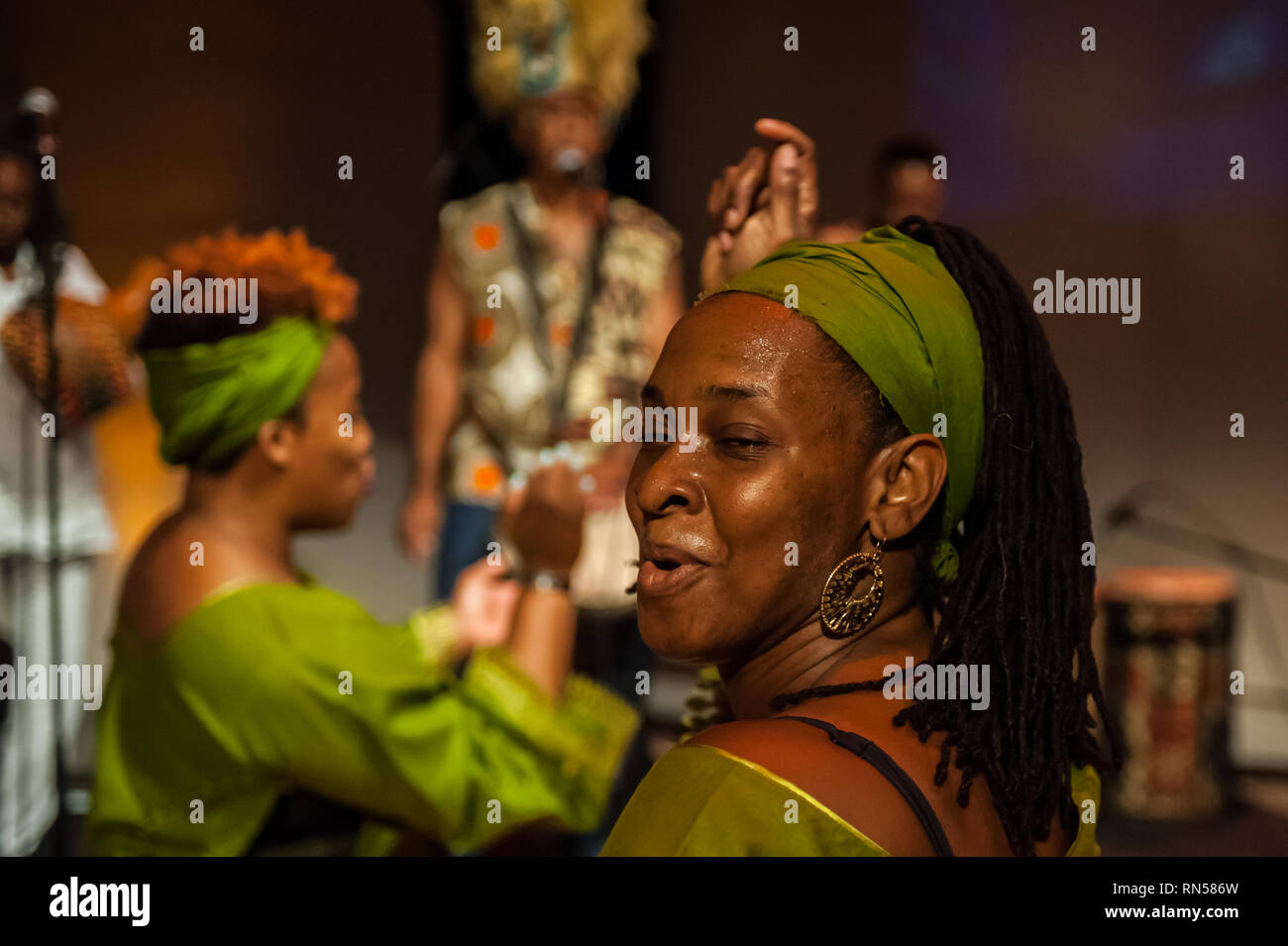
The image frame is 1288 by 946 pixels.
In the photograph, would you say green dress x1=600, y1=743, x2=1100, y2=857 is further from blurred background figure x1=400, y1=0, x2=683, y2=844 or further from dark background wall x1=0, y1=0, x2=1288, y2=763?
dark background wall x1=0, y1=0, x2=1288, y2=763

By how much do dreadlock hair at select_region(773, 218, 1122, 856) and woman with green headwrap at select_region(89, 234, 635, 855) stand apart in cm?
124

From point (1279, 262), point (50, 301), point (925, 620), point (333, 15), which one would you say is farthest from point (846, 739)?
point (333, 15)

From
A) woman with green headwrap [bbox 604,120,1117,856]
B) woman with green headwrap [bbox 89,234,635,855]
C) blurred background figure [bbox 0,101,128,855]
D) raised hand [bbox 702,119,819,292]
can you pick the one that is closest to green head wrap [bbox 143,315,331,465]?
woman with green headwrap [bbox 89,234,635,855]

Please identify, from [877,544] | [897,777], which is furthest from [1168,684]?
[897,777]

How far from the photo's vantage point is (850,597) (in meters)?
1.37

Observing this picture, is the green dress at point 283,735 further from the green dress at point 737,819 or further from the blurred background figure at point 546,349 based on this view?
the blurred background figure at point 546,349

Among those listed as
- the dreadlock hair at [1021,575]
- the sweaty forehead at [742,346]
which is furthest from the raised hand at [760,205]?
the sweaty forehead at [742,346]

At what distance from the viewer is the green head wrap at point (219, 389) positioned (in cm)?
250

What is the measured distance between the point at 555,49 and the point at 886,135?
1625 millimetres

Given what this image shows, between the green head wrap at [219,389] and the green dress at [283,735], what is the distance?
34 centimetres

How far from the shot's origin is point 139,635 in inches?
95.5

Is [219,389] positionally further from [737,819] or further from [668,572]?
[737,819]
